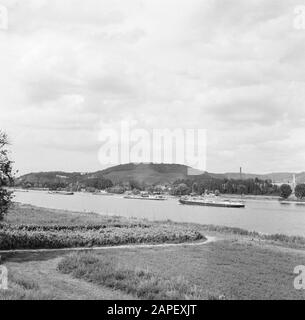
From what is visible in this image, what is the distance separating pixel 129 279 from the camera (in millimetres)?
17828

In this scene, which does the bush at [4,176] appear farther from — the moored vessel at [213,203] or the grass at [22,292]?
the moored vessel at [213,203]

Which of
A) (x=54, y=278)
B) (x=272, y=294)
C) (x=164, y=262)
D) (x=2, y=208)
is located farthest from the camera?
(x=2, y=208)

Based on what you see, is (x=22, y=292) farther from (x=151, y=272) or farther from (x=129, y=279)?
(x=151, y=272)

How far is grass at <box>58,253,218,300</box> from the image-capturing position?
1551 centimetres

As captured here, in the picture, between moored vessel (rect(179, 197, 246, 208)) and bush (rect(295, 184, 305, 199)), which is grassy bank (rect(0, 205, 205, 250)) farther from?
bush (rect(295, 184, 305, 199))

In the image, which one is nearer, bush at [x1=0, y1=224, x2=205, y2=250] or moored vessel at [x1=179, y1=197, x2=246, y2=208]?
bush at [x1=0, y1=224, x2=205, y2=250]

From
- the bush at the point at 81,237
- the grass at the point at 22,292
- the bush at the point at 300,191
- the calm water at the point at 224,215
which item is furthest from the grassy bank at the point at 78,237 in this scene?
the bush at the point at 300,191

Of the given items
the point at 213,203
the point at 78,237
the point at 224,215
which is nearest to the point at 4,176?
the point at 78,237

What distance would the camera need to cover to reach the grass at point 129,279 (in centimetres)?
1551

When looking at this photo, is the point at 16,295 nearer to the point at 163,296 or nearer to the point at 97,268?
the point at 163,296

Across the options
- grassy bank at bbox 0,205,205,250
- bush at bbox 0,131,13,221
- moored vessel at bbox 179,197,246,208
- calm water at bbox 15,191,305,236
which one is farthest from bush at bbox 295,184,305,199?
bush at bbox 0,131,13,221

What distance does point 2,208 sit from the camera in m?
24.8
